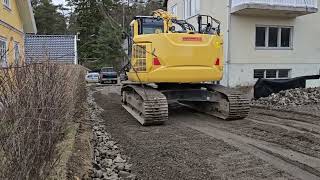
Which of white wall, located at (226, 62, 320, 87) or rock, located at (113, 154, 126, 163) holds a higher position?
white wall, located at (226, 62, 320, 87)

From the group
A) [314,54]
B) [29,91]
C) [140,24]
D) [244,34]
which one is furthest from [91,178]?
[314,54]

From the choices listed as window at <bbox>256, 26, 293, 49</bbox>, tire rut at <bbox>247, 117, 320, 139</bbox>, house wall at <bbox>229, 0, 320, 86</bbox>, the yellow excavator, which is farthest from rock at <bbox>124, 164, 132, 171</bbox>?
window at <bbox>256, 26, 293, 49</bbox>

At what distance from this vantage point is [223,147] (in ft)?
27.8

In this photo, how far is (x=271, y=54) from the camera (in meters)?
23.3

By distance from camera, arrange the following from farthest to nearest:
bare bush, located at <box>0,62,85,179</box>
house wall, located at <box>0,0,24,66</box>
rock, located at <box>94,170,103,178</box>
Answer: house wall, located at <box>0,0,24,66</box>
rock, located at <box>94,170,103,178</box>
bare bush, located at <box>0,62,85,179</box>

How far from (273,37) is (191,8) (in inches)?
266

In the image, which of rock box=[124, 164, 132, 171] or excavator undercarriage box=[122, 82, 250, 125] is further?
excavator undercarriage box=[122, 82, 250, 125]

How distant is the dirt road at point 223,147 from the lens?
6.77 metres

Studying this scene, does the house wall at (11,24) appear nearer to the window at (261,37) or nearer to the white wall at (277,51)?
the white wall at (277,51)

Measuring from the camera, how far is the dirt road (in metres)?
6.77

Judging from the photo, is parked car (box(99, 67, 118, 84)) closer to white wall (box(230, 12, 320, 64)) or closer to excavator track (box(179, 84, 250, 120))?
white wall (box(230, 12, 320, 64))

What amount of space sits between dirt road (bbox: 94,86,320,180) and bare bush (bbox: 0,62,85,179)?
6.91 ft

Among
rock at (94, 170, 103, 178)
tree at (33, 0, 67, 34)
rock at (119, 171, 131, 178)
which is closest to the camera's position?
rock at (94, 170, 103, 178)

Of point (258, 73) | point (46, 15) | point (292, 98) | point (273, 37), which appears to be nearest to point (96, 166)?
point (292, 98)
